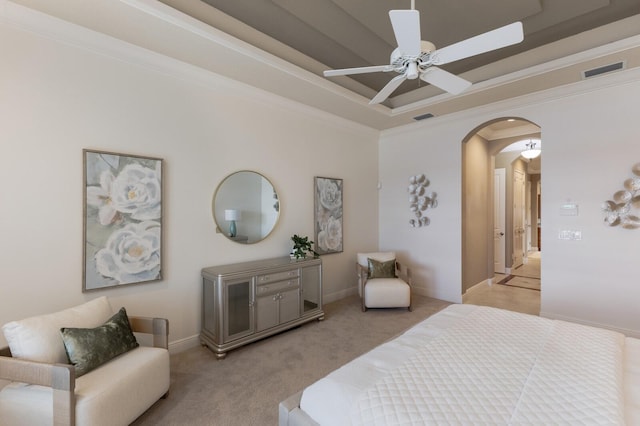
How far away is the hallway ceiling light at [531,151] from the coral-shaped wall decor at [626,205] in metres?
2.91

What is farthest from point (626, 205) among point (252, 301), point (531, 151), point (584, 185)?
point (252, 301)

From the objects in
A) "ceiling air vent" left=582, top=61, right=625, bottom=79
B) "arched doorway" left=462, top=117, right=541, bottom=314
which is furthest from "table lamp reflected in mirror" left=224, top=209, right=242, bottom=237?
"ceiling air vent" left=582, top=61, right=625, bottom=79

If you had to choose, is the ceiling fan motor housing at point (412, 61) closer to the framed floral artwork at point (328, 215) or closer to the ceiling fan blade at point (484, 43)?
the ceiling fan blade at point (484, 43)

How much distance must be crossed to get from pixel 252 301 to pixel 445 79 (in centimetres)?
274

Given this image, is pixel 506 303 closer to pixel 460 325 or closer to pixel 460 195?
pixel 460 195

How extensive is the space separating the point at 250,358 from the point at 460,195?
371 centimetres

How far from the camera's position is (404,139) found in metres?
5.10

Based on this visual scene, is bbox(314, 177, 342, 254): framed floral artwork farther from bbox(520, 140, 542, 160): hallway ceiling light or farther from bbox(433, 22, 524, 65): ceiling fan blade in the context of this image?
bbox(520, 140, 542, 160): hallway ceiling light

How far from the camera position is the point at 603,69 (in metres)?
3.05

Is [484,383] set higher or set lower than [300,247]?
lower

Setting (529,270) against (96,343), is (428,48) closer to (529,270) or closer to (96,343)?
(96,343)

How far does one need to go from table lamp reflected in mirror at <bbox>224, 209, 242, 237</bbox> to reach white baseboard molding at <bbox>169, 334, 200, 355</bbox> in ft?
3.84

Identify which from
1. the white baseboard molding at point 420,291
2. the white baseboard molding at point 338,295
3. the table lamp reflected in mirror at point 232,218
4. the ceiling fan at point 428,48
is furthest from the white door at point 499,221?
the table lamp reflected in mirror at point 232,218

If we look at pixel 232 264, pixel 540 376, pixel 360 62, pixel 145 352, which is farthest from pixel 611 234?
pixel 145 352
